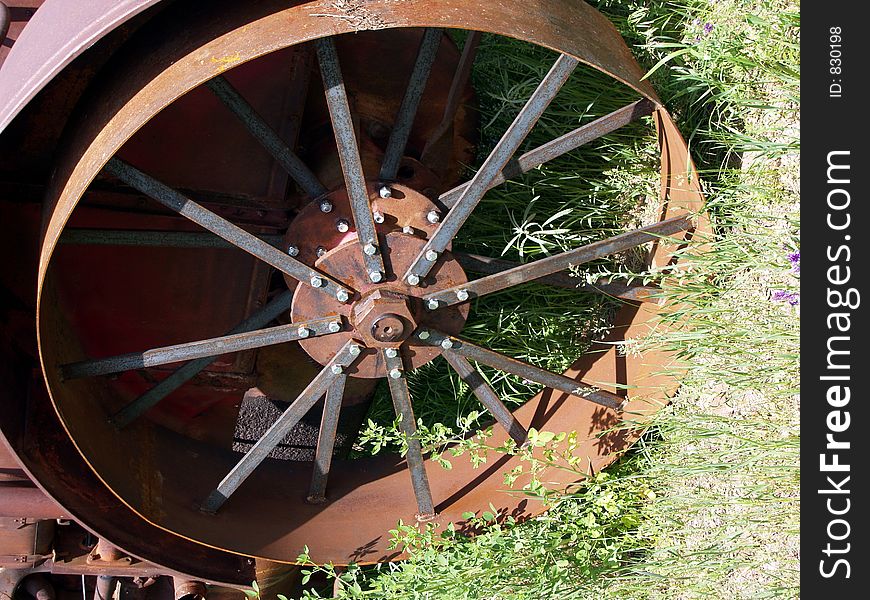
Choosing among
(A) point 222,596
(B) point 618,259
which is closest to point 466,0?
(B) point 618,259

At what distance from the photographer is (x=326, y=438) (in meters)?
A: 2.74

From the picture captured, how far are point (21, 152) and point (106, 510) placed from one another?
3.79 ft

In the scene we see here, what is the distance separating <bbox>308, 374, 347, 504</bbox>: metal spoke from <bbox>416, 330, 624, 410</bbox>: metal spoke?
1.06 ft

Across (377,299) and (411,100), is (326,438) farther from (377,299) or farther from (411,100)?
(411,100)

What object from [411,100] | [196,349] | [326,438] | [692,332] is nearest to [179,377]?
[196,349]

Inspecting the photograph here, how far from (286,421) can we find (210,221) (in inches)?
29.4

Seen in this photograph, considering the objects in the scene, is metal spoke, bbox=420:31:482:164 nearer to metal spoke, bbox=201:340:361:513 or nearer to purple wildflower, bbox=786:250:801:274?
metal spoke, bbox=201:340:361:513

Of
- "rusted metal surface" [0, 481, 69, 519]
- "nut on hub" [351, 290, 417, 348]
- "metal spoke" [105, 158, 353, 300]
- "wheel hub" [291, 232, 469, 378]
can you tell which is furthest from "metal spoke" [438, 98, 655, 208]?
"rusted metal surface" [0, 481, 69, 519]

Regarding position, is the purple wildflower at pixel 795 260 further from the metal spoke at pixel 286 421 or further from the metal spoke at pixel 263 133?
the metal spoke at pixel 263 133

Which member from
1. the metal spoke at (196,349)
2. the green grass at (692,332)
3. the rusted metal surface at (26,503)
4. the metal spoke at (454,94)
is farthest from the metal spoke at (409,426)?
the rusted metal surface at (26,503)

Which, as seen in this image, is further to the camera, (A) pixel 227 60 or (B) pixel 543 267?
(B) pixel 543 267

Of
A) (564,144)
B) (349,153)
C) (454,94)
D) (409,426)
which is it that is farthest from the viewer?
(454,94)

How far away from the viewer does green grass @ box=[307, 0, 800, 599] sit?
2438mm

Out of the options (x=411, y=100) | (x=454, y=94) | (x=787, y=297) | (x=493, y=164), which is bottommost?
(x=787, y=297)
